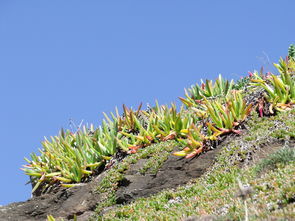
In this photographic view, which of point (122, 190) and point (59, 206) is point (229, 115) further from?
point (59, 206)

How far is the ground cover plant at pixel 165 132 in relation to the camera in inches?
438

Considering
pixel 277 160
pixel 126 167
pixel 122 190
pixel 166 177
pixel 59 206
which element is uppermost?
pixel 126 167

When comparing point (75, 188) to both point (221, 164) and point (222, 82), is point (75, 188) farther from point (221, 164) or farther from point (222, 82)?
point (222, 82)

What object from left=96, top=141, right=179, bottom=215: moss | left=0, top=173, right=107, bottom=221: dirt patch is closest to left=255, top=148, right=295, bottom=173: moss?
left=96, top=141, right=179, bottom=215: moss

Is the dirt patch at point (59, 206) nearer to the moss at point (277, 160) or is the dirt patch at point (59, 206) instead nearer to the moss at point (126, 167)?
the moss at point (126, 167)

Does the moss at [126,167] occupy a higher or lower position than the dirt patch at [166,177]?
higher

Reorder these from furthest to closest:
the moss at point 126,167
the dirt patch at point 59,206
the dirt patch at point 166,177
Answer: the dirt patch at point 59,206, the moss at point 126,167, the dirt patch at point 166,177

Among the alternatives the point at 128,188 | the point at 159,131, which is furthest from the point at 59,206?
the point at 159,131

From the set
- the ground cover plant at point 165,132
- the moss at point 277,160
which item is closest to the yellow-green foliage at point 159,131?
the ground cover plant at point 165,132

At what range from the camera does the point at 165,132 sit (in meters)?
13.0

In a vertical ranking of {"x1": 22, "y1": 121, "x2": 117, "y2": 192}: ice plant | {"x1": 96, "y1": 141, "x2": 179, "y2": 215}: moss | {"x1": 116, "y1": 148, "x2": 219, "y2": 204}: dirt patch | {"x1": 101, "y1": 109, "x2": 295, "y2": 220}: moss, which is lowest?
{"x1": 101, "y1": 109, "x2": 295, "y2": 220}: moss

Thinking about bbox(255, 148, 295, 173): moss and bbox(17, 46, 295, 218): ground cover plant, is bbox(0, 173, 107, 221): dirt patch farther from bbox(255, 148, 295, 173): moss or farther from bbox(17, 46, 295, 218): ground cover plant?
bbox(255, 148, 295, 173): moss

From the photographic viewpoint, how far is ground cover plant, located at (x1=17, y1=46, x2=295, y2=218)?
11117 millimetres

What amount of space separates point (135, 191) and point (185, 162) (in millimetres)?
1353
